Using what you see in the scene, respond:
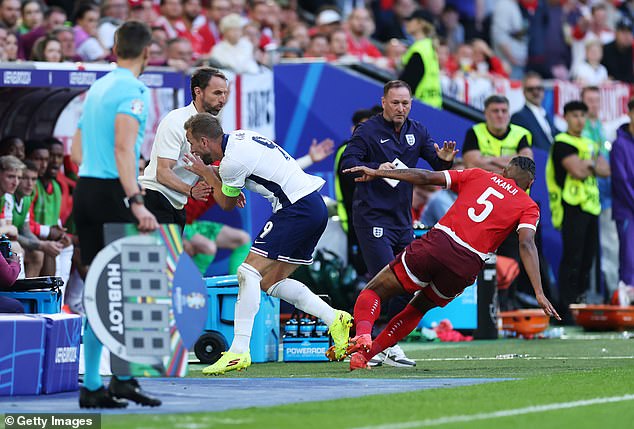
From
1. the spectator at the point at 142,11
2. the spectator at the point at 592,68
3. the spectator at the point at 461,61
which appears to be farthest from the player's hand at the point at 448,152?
the spectator at the point at 592,68

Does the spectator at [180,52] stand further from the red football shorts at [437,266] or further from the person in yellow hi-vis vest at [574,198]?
the red football shorts at [437,266]

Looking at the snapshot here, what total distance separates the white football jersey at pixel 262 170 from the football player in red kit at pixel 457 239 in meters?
0.47

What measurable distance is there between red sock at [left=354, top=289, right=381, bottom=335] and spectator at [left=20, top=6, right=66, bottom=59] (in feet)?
22.2

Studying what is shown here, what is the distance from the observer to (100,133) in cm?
862

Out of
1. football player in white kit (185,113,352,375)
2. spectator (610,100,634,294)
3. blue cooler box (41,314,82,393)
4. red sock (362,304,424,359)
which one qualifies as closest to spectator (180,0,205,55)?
spectator (610,100,634,294)

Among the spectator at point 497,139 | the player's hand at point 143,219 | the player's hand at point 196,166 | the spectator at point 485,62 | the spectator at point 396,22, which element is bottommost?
the player's hand at point 143,219

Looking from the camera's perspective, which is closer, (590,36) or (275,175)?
(275,175)

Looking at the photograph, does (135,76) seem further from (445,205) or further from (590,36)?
(590,36)

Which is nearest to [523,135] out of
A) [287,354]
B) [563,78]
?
[287,354]

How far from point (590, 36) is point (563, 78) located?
0.94m

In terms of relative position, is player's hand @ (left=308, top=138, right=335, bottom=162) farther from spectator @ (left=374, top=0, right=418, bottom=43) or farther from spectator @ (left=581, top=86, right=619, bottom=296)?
spectator @ (left=374, top=0, right=418, bottom=43)

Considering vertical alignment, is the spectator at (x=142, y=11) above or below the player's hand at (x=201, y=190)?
above

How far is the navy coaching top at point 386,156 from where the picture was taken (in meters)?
12.5

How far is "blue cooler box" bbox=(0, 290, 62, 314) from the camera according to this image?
10992 millimetres
